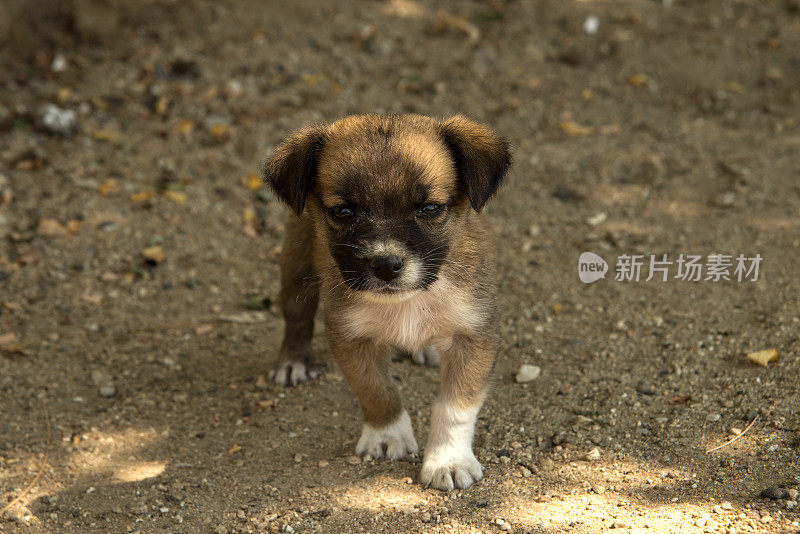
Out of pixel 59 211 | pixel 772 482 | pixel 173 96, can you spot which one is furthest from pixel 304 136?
pixel 173 96

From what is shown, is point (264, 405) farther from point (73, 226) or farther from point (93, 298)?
point (73, 226)

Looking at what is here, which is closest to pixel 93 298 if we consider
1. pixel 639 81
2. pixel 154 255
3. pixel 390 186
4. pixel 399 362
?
pixel 154 255

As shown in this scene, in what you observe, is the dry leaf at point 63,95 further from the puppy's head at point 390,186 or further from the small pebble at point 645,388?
the small pebble at point 645,388

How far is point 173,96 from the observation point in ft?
26.8

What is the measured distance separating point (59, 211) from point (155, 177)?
0.81 metres

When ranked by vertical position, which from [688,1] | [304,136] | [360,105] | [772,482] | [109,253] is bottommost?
[109,253]

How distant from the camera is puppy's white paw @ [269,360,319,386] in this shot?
5.33 meters

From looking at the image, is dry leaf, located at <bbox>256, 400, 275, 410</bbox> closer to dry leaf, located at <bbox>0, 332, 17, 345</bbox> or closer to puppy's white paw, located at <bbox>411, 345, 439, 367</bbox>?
puppy's white paw, located at <bbox>411, 345, 439, 367</bbox>

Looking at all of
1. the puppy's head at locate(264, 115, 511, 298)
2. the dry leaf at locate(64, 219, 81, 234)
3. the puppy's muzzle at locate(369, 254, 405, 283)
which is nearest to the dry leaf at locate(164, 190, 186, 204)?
the dry leaf at locate(64, 219, 81, 234)

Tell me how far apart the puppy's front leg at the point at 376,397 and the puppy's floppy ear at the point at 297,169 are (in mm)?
678

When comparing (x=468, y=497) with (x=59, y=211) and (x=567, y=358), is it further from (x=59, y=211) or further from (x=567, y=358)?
(x=59, y=211)

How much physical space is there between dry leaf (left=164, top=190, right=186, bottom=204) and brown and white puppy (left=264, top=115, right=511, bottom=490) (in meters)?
2.83

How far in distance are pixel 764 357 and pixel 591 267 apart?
5.16 feet

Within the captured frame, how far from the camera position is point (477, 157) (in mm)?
4113
